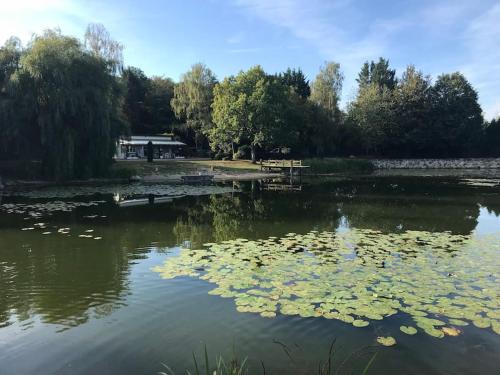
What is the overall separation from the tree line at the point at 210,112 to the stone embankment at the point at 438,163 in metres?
3.49

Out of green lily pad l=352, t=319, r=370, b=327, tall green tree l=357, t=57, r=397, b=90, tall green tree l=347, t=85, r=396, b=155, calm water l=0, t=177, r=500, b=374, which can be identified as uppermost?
Answer: tall green tree l=357, t=57, r=397, b=90

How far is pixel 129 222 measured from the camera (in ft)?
51.3

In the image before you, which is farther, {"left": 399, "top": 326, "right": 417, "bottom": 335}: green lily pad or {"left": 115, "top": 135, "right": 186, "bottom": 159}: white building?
{"left": 115, "top": 135, "right": 186, "bottom": 159}: white building

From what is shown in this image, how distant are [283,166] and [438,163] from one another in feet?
101

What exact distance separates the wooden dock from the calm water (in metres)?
27.8

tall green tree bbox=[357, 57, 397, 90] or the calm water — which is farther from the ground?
tall green tree bbox=[357, 57, 397, 90]

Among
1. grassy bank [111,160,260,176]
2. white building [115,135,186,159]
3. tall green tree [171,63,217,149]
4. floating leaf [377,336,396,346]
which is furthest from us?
tall green tree [171,63,217,149]

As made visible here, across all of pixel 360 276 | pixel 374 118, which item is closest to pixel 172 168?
pixel 374 118

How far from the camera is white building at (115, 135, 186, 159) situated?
57.2 m

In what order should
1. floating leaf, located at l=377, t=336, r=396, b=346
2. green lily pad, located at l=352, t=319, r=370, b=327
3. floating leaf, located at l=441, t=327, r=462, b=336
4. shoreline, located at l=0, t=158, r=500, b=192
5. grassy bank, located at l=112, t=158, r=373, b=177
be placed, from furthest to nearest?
grassy bank, located at l=112, t=158, r=373, b=177 → shoreline, located at l=0, t=158, r=500, b=192 → green lily pad, located at l=352, t=319, r=370, b=327 → floating leaf, located at l=441, t=327, r=462, b=336 → floating leaf, located at l=377, t=336, r=396, b=346

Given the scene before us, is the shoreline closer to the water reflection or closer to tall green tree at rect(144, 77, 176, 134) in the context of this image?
the water reflection

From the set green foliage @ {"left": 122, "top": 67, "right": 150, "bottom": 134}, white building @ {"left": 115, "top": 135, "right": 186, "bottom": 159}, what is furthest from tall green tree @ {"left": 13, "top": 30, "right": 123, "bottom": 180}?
green foliage @ {"left": 122, "top": 67, "right": 150, "bottom": 134}

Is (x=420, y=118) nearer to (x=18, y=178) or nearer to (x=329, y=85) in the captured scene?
(x=329, y=85)

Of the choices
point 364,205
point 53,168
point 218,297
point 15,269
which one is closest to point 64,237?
point 15,269
